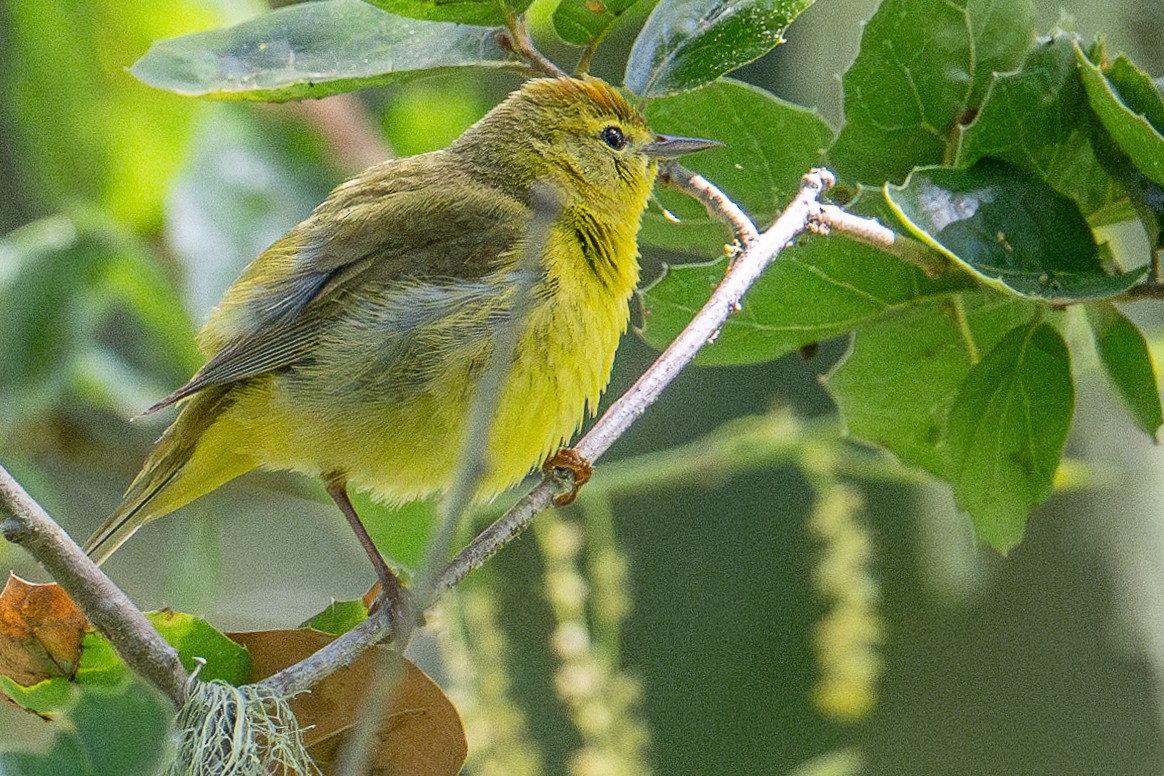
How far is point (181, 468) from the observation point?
2.64 metres

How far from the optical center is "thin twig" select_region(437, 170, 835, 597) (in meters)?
1.68

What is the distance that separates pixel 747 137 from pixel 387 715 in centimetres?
112

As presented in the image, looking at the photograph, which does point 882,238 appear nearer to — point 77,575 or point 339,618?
point 339,618

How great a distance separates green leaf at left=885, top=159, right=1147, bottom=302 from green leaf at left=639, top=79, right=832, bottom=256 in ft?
1.01

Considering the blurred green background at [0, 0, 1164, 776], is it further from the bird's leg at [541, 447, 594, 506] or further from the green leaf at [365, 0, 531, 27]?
the green leaf at [365, 0, 531, 27]

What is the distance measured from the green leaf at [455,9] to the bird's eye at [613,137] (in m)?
0.80

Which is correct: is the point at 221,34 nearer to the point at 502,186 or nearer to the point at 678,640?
the point at 502,186

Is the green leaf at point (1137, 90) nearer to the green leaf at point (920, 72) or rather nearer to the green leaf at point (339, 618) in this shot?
the green leaf at point (920, 72)

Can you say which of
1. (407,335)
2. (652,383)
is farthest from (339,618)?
(407,335)

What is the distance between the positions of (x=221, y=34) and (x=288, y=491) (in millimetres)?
1543

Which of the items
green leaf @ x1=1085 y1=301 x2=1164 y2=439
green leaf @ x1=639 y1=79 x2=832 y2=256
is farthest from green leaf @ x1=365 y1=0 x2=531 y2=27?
green leaf @ x1=1085 y1=301 x2=1164 y2=439

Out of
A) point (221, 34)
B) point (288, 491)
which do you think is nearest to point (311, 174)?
point (288, 491)

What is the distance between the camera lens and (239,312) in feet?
8.71

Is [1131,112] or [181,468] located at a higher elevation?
[1131,112]
